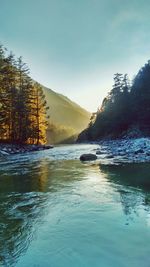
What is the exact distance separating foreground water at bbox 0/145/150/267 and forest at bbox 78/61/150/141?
46.5 meters

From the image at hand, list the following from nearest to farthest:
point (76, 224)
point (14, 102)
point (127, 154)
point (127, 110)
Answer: point (76, 224)
point (127, 154)
point (14, 102)
point (127, 110)

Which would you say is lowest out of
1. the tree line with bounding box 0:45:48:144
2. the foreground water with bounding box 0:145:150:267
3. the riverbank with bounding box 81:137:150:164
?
the foreground water with bounding box 0:145:150:267

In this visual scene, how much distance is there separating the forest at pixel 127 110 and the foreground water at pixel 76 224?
46548mm

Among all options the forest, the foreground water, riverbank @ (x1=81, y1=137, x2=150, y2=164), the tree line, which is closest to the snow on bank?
riverbank @ (x1=81, y1=137, x2=150, y2=164)

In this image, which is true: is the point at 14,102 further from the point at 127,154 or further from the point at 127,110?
the point at 127,110

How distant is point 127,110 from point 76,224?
212 feet

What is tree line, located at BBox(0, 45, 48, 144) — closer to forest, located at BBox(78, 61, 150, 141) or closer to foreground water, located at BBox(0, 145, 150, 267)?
forest, located at BBox(78, 61, 150, 141)

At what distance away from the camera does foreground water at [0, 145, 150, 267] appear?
5.31 meters

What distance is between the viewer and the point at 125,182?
1262cm

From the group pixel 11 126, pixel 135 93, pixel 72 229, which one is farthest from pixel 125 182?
pixel 135 93

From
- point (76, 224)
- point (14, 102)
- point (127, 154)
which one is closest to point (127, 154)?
point (127, 154)

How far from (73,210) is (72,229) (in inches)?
64.4

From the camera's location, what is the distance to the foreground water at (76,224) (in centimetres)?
531

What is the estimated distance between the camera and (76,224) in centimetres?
711
